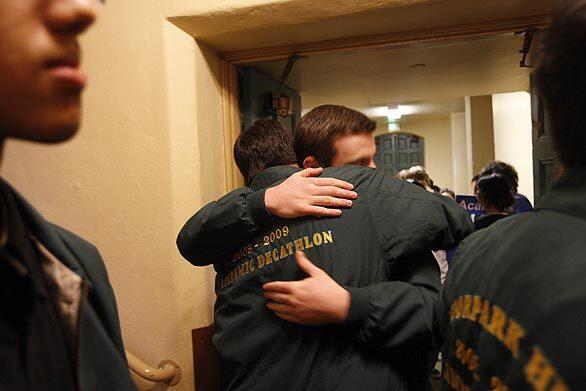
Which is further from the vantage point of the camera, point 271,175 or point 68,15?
point 271,175

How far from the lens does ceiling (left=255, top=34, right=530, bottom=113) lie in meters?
1.90

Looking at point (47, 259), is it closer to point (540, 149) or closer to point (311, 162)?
point (311, 162)

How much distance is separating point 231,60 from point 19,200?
4.36 ft

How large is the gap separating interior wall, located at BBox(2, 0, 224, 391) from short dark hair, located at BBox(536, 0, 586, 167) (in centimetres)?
116

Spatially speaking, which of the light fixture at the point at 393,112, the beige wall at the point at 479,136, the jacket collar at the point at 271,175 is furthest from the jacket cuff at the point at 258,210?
the light fixture at the point at 393,112

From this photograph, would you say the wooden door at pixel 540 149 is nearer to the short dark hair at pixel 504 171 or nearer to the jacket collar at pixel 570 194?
the short dark hair at pixel 504 171

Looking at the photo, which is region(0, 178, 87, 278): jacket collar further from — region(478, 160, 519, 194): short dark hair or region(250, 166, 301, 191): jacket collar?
region(478, 160, 519, 194): short dark hair

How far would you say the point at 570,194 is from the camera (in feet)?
1.59

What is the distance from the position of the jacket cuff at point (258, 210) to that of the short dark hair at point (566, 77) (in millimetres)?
632

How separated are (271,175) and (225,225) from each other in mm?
200

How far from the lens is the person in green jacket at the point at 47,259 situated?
1.17ft

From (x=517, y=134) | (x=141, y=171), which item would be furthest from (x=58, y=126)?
(x=517, y=134)

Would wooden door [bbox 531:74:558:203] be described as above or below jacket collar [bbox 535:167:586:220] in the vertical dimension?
above

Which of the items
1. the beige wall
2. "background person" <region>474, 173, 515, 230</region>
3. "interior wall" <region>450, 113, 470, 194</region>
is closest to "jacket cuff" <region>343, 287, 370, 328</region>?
"background person" <region>474, 173, 515, 230</region>
